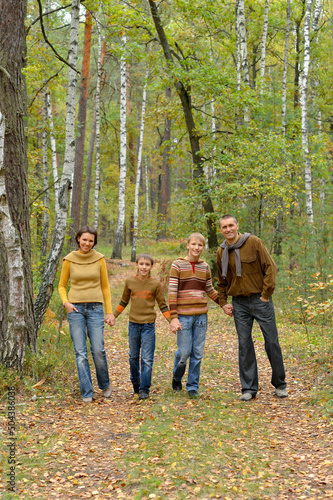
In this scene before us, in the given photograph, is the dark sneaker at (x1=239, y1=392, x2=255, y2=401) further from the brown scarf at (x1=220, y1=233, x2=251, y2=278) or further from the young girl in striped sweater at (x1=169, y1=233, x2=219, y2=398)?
the brown scarf at (x1=220, y1=233, x2=251, y2=278)

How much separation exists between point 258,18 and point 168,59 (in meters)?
9.59

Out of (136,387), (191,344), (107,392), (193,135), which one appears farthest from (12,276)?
(193,135)

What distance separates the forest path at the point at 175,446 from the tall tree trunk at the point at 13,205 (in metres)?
0.92

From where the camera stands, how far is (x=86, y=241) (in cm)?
557

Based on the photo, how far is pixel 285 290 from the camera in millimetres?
10805

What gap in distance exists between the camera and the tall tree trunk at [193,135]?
12.8m

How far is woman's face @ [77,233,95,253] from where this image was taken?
5.57 metres

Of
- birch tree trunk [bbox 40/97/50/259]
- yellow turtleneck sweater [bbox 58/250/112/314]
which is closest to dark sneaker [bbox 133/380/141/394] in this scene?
yellow turtleneck sweater [bbox 58/250/112/314]

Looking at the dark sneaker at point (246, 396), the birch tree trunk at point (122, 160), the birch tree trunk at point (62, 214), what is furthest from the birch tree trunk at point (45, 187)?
the dark sneaker at point (246, 396)

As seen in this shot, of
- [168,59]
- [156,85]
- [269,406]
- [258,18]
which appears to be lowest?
[269,406]

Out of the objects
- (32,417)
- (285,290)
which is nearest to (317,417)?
(32,417)

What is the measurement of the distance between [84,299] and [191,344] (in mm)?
1428

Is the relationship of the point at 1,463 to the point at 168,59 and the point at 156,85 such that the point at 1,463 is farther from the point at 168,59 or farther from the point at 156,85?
the point at 168,59

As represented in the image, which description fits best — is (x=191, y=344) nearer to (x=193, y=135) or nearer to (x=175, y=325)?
(x=175, y=325)
